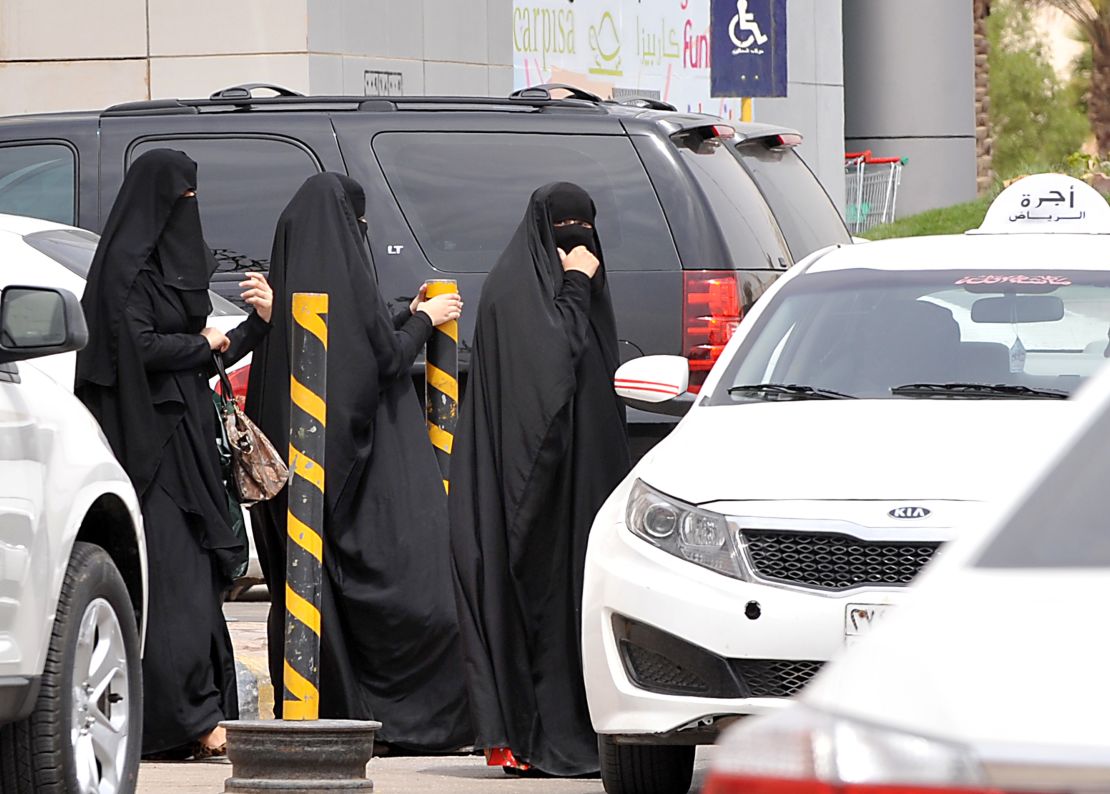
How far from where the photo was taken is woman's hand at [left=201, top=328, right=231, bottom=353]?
6.83 metres

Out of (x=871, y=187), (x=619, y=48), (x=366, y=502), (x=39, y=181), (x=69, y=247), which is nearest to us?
(x=366, y=502)

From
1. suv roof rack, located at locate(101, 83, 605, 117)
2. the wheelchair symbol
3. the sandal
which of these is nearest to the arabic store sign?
the wheelchair symbol

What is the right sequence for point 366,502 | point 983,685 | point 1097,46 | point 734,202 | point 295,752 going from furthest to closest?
1. point 1097,46
2. point 734,202
3. point 366,502
4. point 295,752
5. point 983,685

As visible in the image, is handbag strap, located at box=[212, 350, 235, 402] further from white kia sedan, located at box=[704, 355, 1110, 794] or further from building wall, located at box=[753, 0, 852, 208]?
building wall, located at box=[753, 0, 852, 208]

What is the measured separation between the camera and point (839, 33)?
3334cm

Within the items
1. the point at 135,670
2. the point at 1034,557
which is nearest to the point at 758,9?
the point at 135,670

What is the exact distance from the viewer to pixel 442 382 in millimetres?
7598

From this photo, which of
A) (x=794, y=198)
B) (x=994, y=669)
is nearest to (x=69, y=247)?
(x=794, y=198)

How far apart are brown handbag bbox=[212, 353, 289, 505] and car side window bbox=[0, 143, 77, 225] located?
3.03 metres

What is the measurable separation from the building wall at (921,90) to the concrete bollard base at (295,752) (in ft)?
114

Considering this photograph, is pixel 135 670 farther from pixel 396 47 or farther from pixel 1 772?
pixel 396 47

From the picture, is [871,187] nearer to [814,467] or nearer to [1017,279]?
[1017,279]

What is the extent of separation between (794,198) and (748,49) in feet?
22.6

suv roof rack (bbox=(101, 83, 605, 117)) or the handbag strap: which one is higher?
suv roof rack (bbox=(101, 83, 605, 117))
